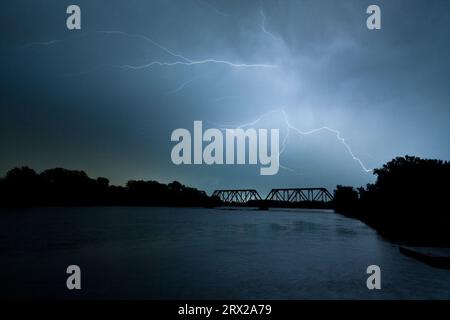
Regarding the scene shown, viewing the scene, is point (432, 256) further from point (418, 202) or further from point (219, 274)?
point (418, 202)

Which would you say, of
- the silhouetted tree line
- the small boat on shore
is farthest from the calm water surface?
the silhouetted tree line

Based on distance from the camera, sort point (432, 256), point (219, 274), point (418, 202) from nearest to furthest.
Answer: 1. point (219, 274)
2. point (432, 256)
3. point (418, 202)

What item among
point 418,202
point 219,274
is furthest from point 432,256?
point 418,202

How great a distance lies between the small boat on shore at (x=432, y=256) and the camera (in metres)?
21.5

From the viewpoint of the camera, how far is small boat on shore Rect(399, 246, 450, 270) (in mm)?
21500

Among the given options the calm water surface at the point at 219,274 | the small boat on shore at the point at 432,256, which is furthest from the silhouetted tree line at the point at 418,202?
the calm water surface at the point at 219,274

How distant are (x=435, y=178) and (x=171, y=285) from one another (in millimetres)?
52997

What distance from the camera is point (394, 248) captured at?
3159 centimetres

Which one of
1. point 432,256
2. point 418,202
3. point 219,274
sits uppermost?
point 418,202

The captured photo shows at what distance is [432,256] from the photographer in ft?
72.9

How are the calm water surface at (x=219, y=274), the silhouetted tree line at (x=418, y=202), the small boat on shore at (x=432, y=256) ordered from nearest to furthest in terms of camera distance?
the calm water surface at (x=219, y=274) → the small boat on shore at (x=432, y=256) → the silhouetted tree line at (x=418, y=202)

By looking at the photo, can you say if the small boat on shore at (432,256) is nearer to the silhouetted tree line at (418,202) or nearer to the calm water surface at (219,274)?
the calm water surface at (219,274)

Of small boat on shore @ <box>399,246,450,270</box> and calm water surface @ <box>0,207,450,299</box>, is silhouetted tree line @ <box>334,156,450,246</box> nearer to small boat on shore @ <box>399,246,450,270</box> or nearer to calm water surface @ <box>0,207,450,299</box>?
small boat on shore @ <box>399,246,450,270</box>
